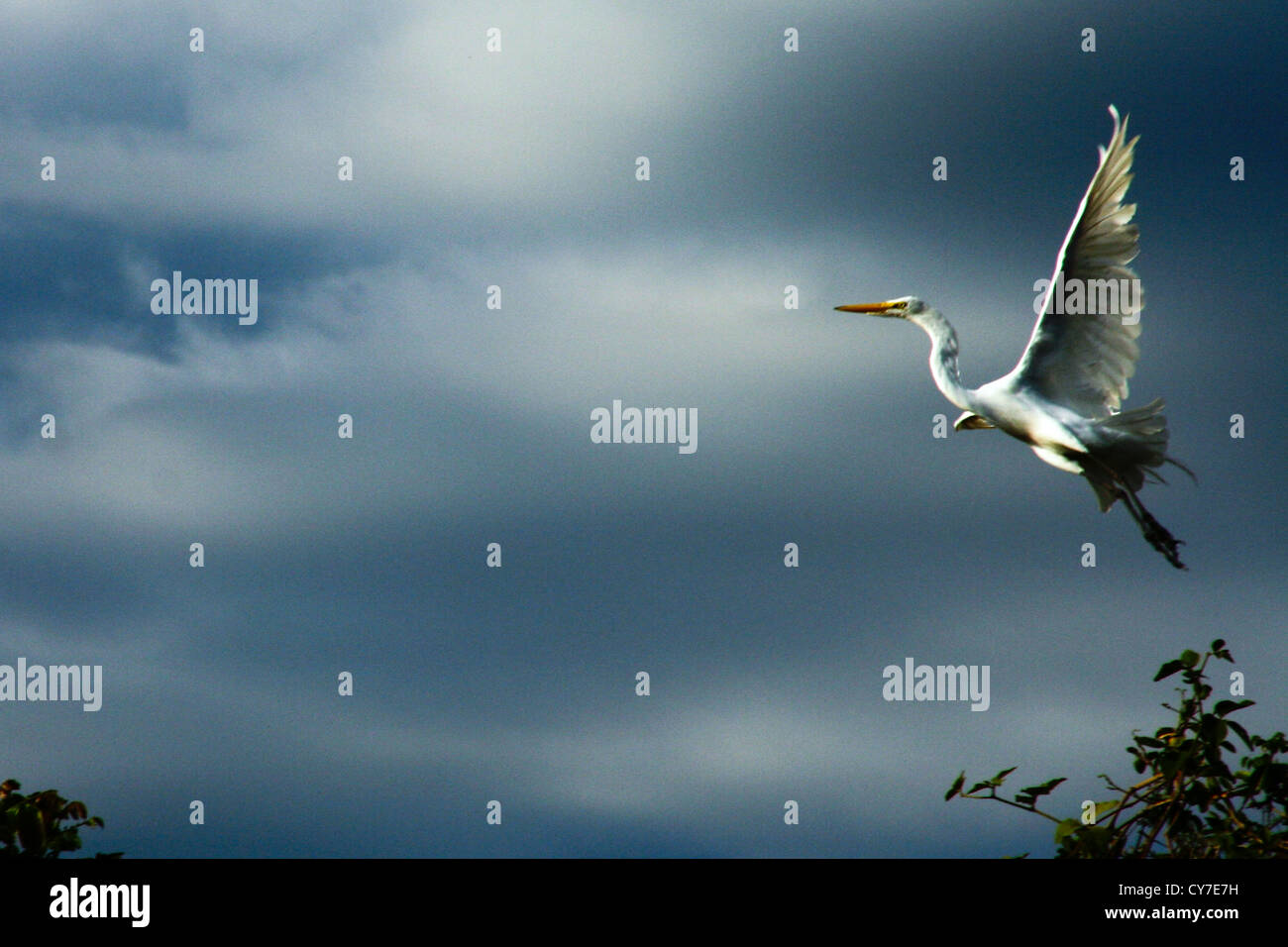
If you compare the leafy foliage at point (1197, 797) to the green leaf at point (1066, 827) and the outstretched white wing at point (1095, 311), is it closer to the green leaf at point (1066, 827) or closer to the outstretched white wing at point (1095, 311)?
the green leaf at point (1066, 827)

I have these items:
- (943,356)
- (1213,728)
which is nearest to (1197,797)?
(1213,728)

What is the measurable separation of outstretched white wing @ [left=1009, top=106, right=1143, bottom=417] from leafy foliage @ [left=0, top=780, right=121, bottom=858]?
701cm

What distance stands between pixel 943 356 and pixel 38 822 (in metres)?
6.77

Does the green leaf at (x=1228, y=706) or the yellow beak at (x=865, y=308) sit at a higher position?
the yellow beak at (x=865, y=308)

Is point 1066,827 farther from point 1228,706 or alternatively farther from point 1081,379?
point 1081,379

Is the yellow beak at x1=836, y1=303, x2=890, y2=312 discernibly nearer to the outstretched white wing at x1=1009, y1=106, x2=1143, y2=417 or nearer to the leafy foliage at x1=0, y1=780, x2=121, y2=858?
the outstretched white wing at x1=1009, y1=106, x2=1143, y2=417

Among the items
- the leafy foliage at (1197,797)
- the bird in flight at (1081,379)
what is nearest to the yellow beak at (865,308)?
the bird in flight at (1081,379)

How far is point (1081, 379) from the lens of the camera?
9.36 meters

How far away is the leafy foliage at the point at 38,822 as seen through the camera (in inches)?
223

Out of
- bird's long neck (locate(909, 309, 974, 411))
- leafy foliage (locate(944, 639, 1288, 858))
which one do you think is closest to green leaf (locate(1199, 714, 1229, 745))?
leafy foliage (locate(944, 639, 1288, 858))

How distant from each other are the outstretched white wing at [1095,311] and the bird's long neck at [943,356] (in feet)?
1.46
